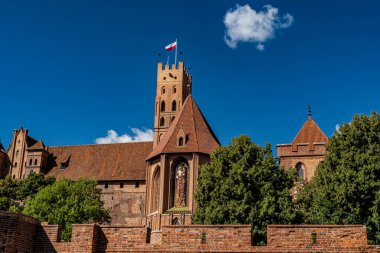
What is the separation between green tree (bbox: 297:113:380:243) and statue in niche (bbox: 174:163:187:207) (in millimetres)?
16817

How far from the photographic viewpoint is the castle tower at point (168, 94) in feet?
198

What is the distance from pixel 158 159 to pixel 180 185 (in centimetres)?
383

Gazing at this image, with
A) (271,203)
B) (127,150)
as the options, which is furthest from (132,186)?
(271,203)

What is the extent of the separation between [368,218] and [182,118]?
2640 cm

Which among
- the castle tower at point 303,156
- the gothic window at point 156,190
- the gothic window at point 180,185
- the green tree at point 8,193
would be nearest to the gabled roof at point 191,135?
the gothic window at point 180,185

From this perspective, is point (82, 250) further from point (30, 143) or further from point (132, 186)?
point (30, 143)

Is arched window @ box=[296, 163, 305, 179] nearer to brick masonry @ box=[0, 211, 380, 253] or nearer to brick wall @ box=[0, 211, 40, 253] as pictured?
brick masonry @ box=[0, 211, 380, 253]

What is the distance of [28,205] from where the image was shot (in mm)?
38938

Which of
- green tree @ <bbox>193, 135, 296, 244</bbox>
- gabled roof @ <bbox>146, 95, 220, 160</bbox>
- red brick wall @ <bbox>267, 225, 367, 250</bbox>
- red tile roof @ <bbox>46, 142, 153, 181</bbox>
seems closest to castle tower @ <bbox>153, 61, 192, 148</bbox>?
red tile roof @ <bbox>46, 142, 153, 181</bbox>

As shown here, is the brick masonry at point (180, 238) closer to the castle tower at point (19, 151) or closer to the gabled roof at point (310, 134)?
the gabled roof at point (310, 134)

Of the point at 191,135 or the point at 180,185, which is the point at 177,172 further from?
the point at 191,135

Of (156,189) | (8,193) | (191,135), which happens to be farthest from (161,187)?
(8,193)

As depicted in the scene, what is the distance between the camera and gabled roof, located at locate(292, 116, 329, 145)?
1646 inches

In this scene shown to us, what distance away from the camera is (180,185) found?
41.8 meters
